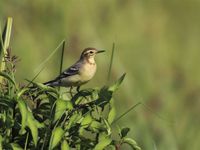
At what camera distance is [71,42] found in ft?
45.3

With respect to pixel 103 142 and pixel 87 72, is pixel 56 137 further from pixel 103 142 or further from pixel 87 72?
pixel 87 72

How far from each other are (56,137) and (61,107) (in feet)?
0.59

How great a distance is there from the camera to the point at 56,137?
18.4 feet

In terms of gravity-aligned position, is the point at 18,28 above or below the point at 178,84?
above

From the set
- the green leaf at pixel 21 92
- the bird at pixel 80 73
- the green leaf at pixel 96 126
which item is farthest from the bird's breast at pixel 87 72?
the green leaf at pixel 21 92

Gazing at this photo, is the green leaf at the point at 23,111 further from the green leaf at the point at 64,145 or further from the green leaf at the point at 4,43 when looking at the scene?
the green leaf at the point at 4,43

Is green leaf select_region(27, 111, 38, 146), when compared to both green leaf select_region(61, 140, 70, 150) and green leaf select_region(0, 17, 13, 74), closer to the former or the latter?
green leaf select_region(61, 140, 70, 150)

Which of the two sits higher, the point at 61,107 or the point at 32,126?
the point at 61,107

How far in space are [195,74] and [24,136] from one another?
26.3ft

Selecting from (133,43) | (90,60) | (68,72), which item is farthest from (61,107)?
(133,43)

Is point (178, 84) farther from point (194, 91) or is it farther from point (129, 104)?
point (129, 104)

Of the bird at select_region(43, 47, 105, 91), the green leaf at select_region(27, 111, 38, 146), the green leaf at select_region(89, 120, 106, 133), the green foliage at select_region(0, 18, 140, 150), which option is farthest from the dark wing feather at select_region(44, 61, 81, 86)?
the green leaf at select_region(27, 111, 38, 146)

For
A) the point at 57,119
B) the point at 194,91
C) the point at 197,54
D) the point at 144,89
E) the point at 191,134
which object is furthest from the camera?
the point at 197,54

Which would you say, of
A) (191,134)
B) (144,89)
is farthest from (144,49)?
(191,134)
